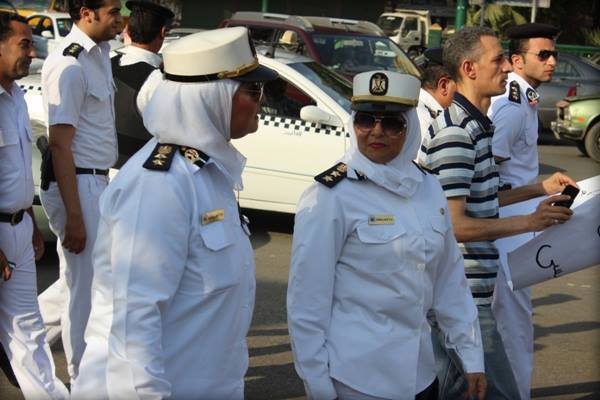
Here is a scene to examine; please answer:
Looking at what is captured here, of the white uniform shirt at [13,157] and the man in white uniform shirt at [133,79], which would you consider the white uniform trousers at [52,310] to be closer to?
the man in white uniform shirt at [133,79]

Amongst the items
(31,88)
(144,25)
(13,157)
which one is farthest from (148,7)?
(31,88)

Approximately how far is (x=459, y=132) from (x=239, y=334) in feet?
5.24

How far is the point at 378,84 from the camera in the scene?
3320mm

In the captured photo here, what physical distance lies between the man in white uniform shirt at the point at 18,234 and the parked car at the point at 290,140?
469 cm

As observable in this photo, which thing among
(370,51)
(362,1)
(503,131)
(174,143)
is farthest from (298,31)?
(362,1)

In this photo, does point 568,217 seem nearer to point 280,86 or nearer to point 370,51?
point 280,86

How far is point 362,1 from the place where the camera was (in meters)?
40.6

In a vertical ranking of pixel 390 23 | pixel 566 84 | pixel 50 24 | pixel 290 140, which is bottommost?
pixel 390 23

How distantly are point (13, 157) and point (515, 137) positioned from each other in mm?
2481

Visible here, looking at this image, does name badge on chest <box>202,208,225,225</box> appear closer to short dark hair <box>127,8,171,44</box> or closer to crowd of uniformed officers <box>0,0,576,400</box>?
crowd of uniformed officers <box>0,0,576,400</box>

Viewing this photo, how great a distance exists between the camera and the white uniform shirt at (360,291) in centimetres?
311

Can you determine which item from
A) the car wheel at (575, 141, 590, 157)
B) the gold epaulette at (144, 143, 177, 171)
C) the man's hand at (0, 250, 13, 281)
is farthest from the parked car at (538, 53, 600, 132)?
the gold epaulette at (144, 143, 177, 171)

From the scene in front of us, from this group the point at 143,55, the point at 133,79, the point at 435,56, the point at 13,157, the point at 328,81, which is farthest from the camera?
the point at 328,81

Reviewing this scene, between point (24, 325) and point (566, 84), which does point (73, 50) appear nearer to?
point (24, 325)
